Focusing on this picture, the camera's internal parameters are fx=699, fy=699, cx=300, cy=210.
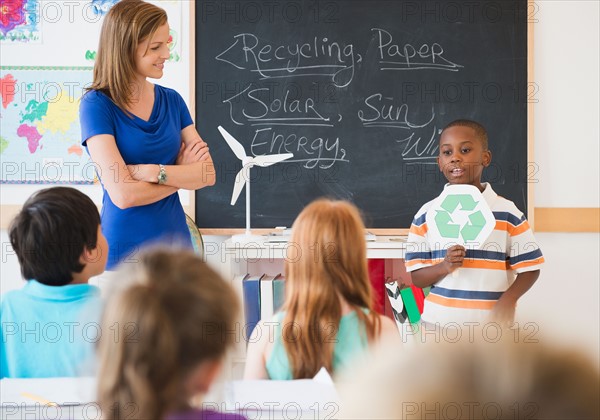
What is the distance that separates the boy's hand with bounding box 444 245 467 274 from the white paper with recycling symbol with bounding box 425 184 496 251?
0.13 feet

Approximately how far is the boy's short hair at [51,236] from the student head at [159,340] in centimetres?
76

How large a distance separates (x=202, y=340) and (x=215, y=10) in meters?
3.01

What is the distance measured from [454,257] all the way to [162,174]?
0.94m

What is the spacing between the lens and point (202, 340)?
856 millimetres

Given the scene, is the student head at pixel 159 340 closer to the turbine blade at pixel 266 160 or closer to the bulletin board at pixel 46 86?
the turbine blade at pixel 266 160

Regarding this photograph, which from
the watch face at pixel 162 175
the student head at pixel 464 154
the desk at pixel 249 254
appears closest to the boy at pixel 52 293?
the watch face at pixel 162 175

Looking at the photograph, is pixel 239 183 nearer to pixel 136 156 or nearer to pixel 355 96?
pixel 355 96

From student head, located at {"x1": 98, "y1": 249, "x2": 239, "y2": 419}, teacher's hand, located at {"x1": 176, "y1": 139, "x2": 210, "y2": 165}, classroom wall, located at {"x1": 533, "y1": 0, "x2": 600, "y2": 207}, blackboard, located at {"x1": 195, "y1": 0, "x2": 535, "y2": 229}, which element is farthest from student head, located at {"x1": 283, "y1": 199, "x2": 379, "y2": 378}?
classroom wall, located at {"x1": 533, "y1": 0, "x2": 600, "y2": 207}

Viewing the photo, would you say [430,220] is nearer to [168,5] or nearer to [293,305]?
[293,305]

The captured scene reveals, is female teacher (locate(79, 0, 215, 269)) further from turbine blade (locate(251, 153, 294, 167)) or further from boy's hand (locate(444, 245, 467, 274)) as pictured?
turbine blade (locate(251, 153, 294, 167))

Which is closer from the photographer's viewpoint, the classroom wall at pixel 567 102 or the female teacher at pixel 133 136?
the female teacher at pixel 133 136

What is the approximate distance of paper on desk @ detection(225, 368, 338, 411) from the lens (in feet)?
3.71

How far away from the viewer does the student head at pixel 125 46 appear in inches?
80.8

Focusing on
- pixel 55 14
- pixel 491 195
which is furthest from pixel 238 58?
pixel 491 195
